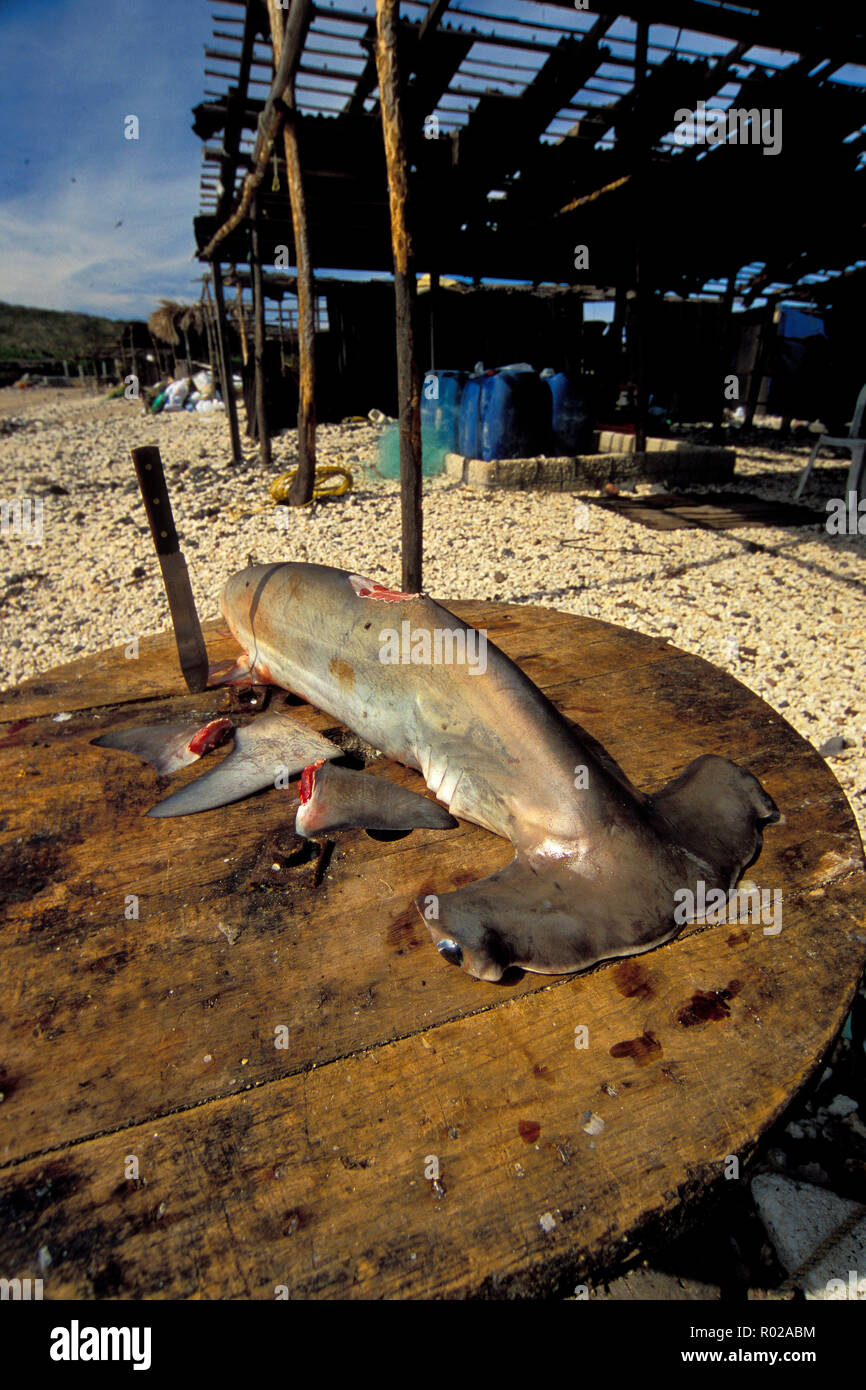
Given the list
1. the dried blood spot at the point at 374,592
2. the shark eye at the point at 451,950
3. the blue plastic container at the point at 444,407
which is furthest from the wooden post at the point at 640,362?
the shark eye at the point at 451,950

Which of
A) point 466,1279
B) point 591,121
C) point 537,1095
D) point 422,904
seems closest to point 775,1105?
point 537,1095

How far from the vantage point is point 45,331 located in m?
76.2

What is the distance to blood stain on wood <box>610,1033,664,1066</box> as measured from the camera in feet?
4.03

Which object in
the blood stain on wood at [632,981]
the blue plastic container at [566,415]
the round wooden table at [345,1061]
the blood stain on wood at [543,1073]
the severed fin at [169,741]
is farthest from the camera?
the blue plastic container at [566,415]

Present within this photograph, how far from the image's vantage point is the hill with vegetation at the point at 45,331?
6344 centimetres

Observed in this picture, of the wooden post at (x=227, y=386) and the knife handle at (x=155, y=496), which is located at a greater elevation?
the wooden post at (x=227, y=386)

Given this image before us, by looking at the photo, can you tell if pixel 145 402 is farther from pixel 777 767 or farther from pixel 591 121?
pixel 777 767

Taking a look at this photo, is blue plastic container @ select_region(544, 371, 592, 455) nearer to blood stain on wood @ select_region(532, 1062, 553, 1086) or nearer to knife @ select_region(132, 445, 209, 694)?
knife @ select_region(132, 445, 209, 694)

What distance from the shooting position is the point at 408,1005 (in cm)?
134

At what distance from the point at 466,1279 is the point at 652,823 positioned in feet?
3.29

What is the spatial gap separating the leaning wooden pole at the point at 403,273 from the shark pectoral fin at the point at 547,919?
2493mm

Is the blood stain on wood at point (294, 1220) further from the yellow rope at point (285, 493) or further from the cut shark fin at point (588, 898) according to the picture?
the yellow rope at point (285, 493)

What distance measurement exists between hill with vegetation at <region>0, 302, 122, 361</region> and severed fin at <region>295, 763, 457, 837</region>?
6660 centimetres

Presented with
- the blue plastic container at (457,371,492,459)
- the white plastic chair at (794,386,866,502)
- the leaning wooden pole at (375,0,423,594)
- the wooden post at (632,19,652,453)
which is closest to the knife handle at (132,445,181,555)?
the leaning wooden pole at (375,0,423,594)
